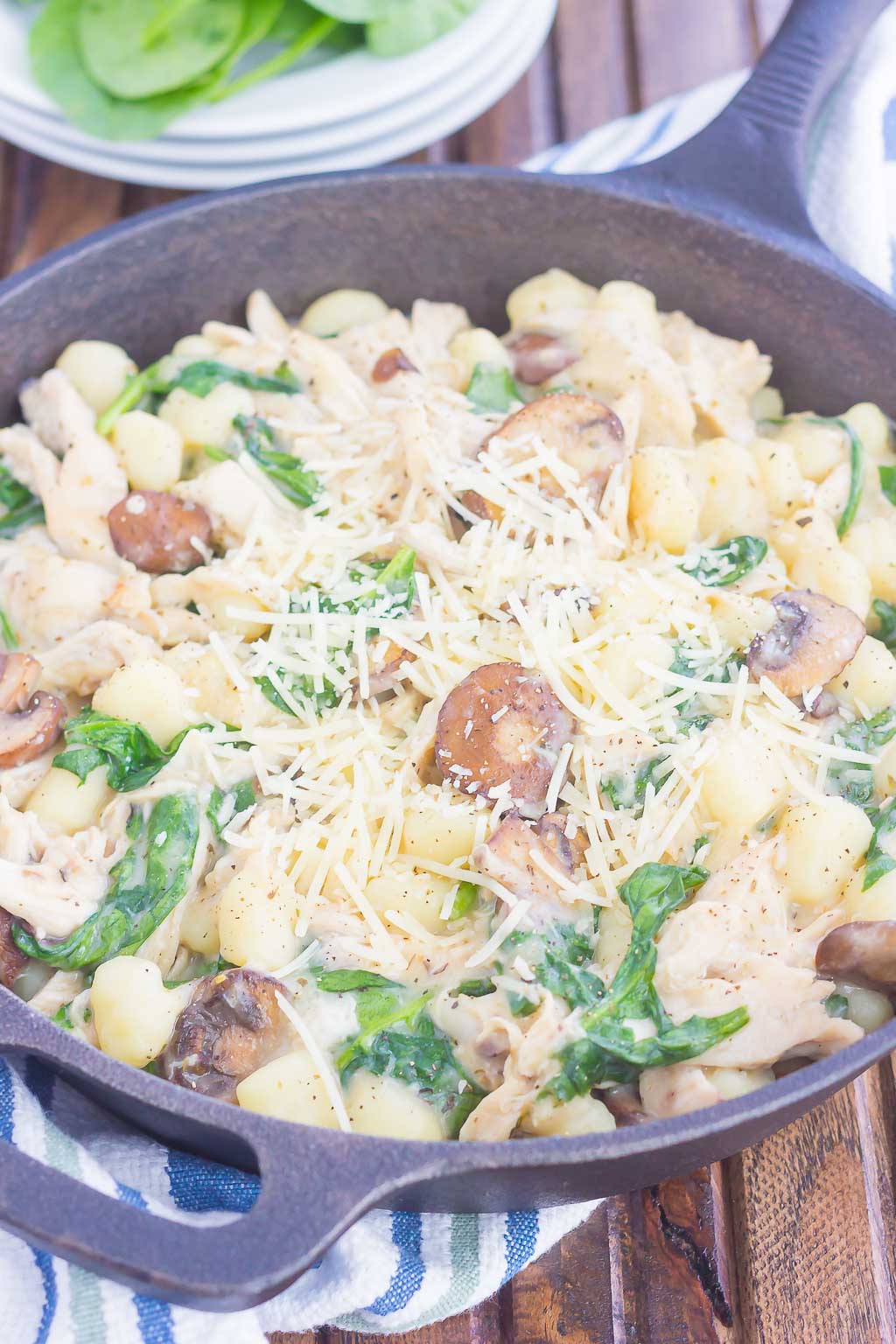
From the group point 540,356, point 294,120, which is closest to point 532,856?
point 540,356

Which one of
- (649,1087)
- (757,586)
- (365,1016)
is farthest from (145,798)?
(757,586)

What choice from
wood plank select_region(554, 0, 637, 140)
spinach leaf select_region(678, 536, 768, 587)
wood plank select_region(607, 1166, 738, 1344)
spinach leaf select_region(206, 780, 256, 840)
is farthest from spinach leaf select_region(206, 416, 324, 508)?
wood plank select_region(554, 0, 637, 140)

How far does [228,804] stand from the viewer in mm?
2896

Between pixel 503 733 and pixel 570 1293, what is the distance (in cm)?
111

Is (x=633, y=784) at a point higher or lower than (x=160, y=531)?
lower

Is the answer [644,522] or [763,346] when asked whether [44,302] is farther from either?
[763,346]

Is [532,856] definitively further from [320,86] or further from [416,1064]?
[320,86]

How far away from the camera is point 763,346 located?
386 cm

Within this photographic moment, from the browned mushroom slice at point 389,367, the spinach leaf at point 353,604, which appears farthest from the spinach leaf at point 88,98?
the spinach leaf at point 353,604

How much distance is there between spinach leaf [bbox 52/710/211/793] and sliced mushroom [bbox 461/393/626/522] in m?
0.89

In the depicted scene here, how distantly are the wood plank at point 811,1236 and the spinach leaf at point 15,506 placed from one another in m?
2.26

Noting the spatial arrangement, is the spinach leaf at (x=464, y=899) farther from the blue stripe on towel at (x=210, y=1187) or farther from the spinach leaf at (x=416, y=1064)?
the blue stripe on towel at (x=210, y=1187)

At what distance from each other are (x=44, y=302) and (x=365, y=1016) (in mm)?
2062

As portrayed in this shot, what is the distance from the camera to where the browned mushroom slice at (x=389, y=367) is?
3.60 meters
